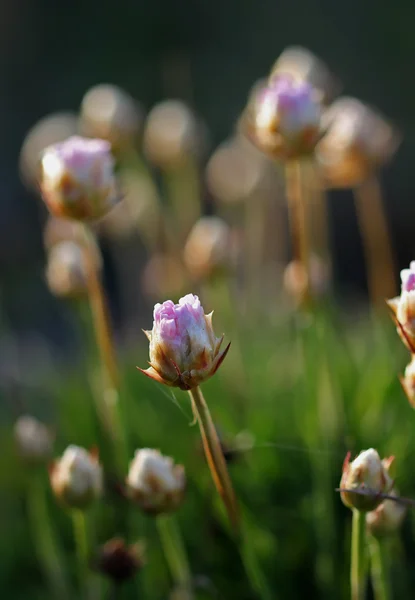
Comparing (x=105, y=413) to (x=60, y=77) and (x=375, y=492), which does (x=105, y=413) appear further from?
(x=60, y=77)

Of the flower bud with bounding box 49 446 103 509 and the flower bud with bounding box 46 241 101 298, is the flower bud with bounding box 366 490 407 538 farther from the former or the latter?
the flower bud with bounding box 46 241 101 298

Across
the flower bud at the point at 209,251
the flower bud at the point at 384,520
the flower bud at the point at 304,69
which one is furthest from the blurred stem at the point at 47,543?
the flower bud at the point at 304,69

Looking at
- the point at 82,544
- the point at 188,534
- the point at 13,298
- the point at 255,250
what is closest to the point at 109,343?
the point at 82,544

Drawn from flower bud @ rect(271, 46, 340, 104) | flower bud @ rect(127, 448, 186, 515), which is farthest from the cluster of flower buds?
flower bud @ rect(271, 46, 340, 104)

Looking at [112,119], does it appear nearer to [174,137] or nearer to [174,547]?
[174,137]

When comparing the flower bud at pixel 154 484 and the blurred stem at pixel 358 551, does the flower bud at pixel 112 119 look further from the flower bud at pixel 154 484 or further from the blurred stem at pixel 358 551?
the blurred stem at pixel 358 551
